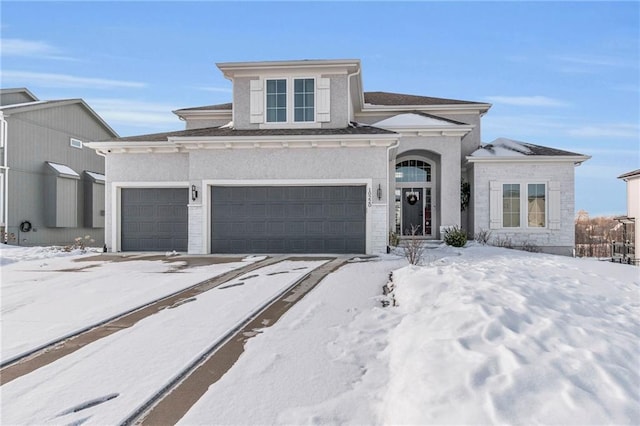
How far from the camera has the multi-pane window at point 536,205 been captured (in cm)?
1530

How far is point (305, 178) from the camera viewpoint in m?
12.8


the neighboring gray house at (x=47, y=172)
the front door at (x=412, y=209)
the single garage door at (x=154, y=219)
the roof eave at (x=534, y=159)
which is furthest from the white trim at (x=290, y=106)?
the neighboring gray house at (x=47, y=172)

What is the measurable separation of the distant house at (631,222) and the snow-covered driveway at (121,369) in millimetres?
19792

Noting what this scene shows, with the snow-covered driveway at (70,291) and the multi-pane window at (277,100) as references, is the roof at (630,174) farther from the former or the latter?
the snow-covered driveway at (70,291)

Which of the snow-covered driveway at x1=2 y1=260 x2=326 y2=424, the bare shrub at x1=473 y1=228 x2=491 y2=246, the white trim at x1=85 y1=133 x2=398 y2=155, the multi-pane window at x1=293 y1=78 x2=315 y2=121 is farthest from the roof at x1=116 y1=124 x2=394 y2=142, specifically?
the snow-covered driveway at x1=2 y1=260 x2=326 y2=424

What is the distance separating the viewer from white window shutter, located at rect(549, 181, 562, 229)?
1511 centimetres

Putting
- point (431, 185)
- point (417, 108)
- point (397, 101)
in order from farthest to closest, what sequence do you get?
point (397, 101), point (417, 108), point (431, 185)

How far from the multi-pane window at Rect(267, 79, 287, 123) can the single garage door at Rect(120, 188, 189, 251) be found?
12.6 ft

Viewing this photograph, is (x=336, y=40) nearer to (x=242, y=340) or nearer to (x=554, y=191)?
(x=554, y=191)

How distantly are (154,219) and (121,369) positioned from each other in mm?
10919

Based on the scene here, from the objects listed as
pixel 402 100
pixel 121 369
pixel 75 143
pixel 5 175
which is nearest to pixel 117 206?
pixel 5 175

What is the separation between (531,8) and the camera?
1203 centimetres

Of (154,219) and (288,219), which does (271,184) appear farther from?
(154,219)

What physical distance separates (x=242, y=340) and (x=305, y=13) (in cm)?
1040
